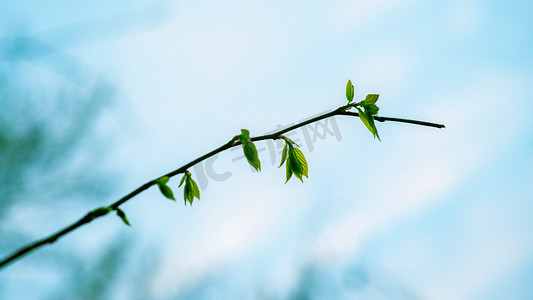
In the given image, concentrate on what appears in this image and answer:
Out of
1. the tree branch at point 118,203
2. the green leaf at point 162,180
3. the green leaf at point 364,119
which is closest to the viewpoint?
the tree branch at point 118,203

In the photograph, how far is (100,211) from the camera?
35 centimetres

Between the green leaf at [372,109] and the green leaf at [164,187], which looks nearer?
the green leaf at [164,187]

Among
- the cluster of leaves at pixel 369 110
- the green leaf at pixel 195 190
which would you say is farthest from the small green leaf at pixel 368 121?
the green leaf at pixel 195 190

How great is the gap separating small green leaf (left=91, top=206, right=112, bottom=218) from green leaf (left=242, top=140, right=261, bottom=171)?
17 centimetres

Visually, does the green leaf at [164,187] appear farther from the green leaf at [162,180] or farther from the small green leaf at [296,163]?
the small green leaf at [296,163]

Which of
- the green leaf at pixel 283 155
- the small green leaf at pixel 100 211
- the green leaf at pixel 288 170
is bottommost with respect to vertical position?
the green leaf at pixel 288 170

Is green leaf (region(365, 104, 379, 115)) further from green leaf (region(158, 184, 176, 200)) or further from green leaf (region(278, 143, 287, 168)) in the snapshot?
green leaf (region(158, 184, 176, 200))

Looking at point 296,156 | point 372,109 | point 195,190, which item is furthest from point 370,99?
point 195,190

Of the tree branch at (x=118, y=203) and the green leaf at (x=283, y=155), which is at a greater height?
the tree branch at (x=118, y=203)

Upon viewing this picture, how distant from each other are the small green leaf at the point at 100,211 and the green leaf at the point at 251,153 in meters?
0.17

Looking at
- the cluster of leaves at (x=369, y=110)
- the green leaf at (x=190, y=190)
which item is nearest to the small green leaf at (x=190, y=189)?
the green leaf at (x=190, y=190)

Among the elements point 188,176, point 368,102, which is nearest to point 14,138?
point 188,176

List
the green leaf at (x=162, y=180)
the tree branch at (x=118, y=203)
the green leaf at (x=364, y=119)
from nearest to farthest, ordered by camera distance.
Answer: the tree branch at (x=118, y=203) → the green leaf at (x=162, y=180) → the green leaf at (x=364, y=119)

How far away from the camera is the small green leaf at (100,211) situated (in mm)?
347
